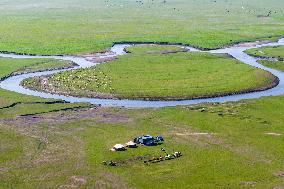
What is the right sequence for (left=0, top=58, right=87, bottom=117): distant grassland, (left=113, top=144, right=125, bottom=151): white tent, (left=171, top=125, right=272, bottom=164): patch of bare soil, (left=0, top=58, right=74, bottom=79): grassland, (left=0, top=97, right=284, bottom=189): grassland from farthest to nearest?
→ (left=0, top=58, right=74, bottom=79): grassland
(left=0, top=58, right=87, bottom=117): distant grassland
(left=113, top=144, right=125, bottom=151): white tent
(left=171, top=125, right=272, bottom=164): patch of bare soil
(left=0, top=97, right=284, bottom=189): grassland

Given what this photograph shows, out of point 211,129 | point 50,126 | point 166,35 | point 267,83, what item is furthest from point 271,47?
point 50,126

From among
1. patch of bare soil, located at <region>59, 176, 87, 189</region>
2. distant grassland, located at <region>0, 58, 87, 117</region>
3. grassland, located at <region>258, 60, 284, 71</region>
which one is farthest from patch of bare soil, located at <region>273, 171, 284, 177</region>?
grassland, located at <region>258, 60, 284, 71</region>

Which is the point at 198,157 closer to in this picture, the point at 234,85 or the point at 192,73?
the point at 234,85

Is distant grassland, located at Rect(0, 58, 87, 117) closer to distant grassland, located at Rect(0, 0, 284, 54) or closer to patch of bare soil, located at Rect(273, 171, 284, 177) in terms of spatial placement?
patch of bare soil, located at Rect(273, 171, 284, 177)

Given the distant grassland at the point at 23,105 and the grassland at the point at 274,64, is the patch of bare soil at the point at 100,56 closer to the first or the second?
the distant grassland at the point at 23,105

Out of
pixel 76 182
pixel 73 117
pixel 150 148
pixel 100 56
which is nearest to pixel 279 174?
pixel 150 148

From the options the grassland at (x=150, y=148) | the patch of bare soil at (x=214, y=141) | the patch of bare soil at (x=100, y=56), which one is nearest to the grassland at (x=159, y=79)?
the patch of bare soil at (x=100, y=56)
